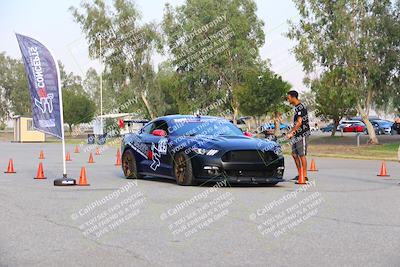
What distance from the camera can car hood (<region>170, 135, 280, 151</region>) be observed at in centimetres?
1351

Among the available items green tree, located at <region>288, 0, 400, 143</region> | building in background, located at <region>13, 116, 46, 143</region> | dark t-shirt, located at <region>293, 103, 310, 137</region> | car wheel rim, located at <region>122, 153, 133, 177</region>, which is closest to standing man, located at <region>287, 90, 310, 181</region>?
dark t-shirt, located at <region>293, 103, 310, 137</region>

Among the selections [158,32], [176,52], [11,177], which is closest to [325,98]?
[176,52]

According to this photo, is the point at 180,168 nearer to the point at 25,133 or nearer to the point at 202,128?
the point at 202,128

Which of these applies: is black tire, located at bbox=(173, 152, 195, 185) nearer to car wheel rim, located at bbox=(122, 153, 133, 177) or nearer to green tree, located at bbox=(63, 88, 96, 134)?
car wheel rim, located at bbox=(122, 153, 133, 177)

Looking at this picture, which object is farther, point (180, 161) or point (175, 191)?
point (180, 161)

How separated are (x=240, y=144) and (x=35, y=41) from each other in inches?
183

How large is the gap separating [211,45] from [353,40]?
2333cm

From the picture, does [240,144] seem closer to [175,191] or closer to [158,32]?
[175,191]

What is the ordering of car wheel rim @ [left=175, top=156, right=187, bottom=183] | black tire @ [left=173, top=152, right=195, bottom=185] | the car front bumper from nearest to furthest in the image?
the car front bumper → black tire @ [left=173, top=152, right=195, bottom=185] → car wheel rim @ [left=175, top=156, right=187, bottom=183]

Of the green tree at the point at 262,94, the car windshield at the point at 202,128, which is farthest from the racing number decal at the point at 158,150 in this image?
the green tree at the point at 262,94

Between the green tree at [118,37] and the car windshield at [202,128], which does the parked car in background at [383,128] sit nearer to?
the green tree at [118,37]

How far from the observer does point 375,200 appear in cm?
1184

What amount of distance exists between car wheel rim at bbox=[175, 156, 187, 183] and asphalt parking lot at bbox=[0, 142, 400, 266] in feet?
0.76

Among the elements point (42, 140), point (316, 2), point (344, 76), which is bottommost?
point (42, 140)
